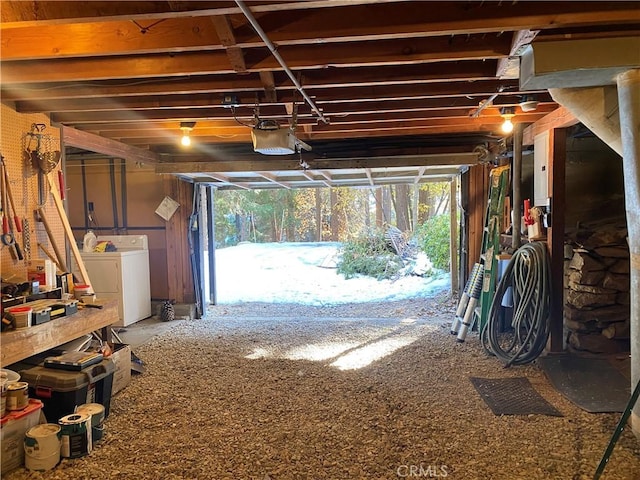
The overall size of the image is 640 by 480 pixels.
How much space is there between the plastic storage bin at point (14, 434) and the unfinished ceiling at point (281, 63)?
75.8 inches

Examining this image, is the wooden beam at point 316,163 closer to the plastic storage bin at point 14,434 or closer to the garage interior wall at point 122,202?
the garage interior wall at point 122,202

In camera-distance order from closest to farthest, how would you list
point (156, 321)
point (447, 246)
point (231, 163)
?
1. point (231, 163)
2. point (156, 321)
3. point (447, 246)

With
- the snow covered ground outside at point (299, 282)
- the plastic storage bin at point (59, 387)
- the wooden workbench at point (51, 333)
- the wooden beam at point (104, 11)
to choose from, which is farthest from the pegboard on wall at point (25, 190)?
the snow covered ground outside at point (299, 282)

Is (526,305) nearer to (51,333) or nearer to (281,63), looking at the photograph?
(281,63)

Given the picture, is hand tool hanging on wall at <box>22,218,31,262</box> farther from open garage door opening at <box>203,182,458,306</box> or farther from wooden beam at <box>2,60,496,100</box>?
open garage door opening at <box>203,182,458,306</box>

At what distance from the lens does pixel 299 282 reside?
8.88m

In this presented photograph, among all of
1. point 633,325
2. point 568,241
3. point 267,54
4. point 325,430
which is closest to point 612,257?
point 568,241

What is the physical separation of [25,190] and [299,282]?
6.11 meters

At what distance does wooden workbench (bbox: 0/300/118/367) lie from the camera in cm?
232

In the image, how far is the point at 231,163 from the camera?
16.4 ft

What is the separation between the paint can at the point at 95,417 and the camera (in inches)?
99.0

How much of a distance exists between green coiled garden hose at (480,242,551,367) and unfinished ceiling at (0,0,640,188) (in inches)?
50.4

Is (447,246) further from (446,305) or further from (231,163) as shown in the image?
(231,163)

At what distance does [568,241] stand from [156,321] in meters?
4.92
